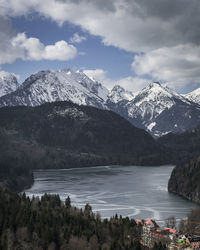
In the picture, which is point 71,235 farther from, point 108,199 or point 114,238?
point 108,199

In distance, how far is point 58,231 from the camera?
Result: 9394 centimetres

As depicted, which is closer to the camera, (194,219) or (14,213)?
(14,213)

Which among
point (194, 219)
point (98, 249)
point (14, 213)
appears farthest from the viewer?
point (194, 219)

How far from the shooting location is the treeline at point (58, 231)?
87.1 m

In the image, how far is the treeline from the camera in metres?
87.1

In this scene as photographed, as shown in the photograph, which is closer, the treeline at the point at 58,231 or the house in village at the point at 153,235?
the treeline at the point at 58,231

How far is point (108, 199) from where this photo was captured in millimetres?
177125

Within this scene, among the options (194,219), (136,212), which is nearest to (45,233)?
(194,219)

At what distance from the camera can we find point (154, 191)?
7830 inches

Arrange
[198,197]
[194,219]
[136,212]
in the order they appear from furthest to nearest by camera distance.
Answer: [198,197]
[136,212]
[194,219]

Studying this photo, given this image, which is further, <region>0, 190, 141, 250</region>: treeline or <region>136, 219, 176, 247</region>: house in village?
<region>136, 219, 176, 247</region>: house in village

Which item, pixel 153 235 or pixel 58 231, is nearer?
pixel 58 231

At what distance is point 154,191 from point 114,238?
110 meters

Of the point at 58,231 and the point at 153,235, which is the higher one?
the point at 58,231
